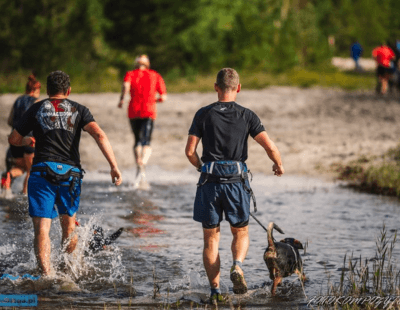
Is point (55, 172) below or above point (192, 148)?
below

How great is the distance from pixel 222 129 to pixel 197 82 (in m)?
23.7

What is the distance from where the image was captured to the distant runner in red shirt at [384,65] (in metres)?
24.8

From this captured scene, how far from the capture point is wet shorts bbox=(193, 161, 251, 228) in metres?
5.92

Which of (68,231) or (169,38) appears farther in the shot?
(169,38)

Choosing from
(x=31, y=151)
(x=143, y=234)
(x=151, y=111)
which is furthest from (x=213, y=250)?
(x=151, y=111)

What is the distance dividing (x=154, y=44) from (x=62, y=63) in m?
9.37

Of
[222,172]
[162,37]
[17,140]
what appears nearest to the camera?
[222,172]

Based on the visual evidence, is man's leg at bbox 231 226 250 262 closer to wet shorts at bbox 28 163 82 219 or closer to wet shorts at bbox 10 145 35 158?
wet shorts at bbox 28 163 82 219

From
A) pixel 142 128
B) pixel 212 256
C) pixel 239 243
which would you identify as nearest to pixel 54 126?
pixel 212 256

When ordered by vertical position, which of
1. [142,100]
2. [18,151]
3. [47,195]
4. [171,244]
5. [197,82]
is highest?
[197,82]

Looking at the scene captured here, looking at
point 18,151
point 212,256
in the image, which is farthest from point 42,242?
point 18,151

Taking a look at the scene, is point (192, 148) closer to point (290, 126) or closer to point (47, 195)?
point (47, 195)

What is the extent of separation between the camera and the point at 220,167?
5934mm

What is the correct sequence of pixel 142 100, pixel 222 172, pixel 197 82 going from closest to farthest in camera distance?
1. pixel 222 172
2. pixel 142 100
3. pixel 197 82
